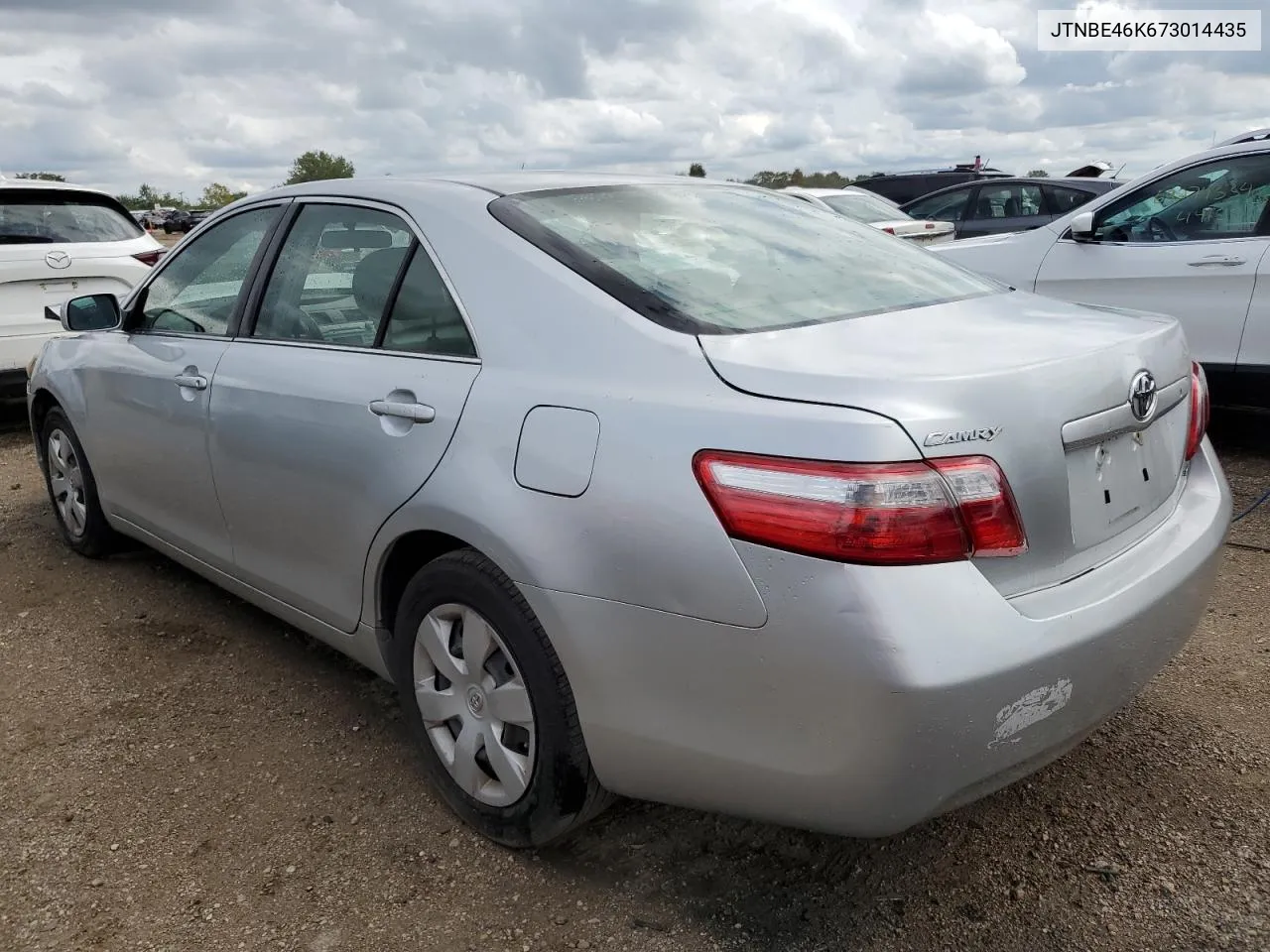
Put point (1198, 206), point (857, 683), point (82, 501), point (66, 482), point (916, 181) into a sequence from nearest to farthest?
point (857, 683) → point (82, 501) → point (66, 482) → point (1198, 206) → point (916, 181)

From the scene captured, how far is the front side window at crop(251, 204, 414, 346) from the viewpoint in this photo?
108 inches

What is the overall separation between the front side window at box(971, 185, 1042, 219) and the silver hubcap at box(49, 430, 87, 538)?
1004cm

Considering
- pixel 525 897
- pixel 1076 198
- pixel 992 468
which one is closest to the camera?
pixel 992 468

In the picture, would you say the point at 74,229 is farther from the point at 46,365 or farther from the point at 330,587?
the point at 330,587

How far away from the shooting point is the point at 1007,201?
38.2 feet

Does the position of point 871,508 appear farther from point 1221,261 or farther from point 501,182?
point 1221,261

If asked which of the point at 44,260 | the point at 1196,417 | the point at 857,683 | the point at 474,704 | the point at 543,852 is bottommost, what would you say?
the point at 543,852

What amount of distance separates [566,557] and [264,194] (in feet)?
6.66

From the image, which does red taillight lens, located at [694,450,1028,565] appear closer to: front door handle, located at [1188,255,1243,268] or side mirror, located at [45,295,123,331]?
side mirror, located at [45,295,123,331]

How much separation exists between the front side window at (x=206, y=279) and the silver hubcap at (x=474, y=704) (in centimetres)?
146

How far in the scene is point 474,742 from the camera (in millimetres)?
2432

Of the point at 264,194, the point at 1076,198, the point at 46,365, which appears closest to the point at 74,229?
the point at 46,365

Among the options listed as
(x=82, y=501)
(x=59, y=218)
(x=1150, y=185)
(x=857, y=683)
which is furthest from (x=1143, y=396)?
(x=59, y=218)

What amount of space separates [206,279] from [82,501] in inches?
55.9
